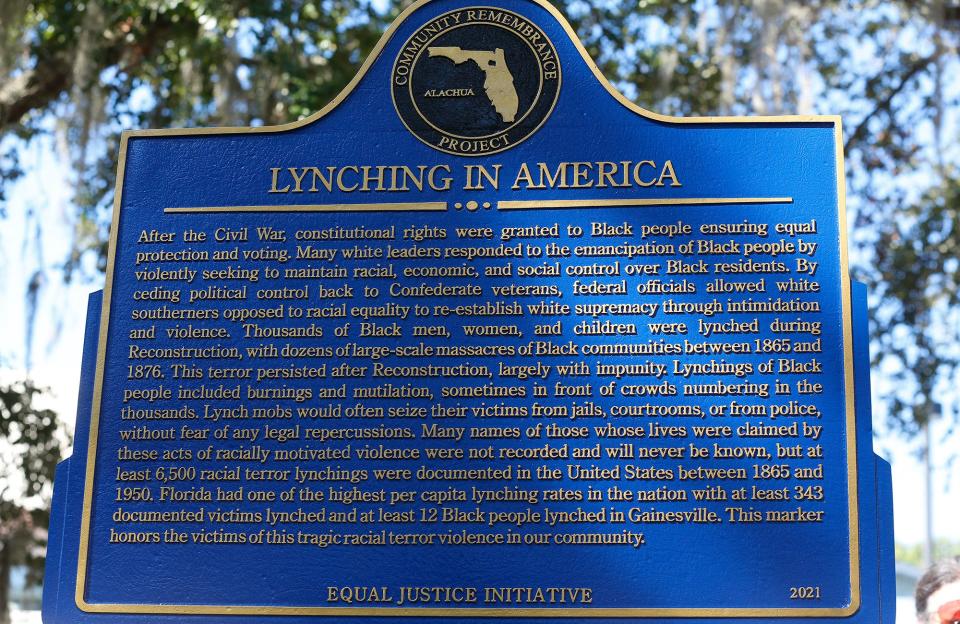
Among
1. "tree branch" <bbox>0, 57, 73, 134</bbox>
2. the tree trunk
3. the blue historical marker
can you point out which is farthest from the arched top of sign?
the tree trunk

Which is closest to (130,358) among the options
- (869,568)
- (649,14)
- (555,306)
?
(555,306)

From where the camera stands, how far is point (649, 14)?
1398cm

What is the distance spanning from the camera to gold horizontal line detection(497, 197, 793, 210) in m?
6.07

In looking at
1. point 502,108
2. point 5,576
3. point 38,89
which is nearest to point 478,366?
point 502,108

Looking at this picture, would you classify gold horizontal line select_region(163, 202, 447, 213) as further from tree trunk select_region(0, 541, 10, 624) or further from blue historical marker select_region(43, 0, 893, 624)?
tree trunk select_region(0, 541, 10, 624)

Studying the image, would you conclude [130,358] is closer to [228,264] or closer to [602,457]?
[228,264]

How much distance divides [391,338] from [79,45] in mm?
7484

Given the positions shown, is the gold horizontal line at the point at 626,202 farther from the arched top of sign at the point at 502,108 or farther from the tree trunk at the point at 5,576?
the tree trunk at the point at 5,576

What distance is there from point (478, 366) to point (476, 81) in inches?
64.8

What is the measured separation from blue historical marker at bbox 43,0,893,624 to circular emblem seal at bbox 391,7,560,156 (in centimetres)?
1

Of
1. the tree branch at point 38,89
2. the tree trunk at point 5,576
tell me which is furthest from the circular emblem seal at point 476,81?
the tree trunk at point 5,576

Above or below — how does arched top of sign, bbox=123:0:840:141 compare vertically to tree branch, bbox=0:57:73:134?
below

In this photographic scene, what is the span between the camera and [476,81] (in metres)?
6.39

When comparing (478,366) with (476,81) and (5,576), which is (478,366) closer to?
(476,81)
